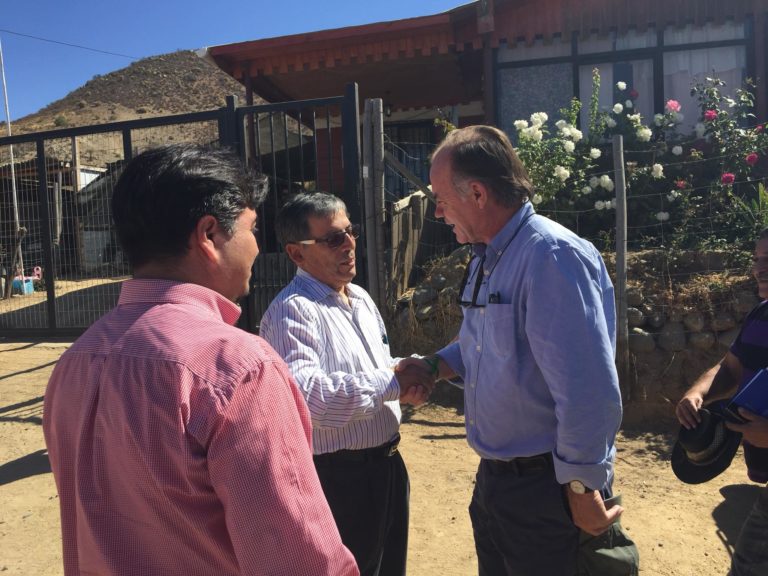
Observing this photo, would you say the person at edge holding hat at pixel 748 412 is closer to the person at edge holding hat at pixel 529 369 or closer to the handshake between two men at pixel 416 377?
the person at edge holding hat at pixel 529 369

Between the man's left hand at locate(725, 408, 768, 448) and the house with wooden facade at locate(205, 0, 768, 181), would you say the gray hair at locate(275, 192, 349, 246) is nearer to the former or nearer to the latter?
the man's left hand at locate(725, 408, 768, 448)

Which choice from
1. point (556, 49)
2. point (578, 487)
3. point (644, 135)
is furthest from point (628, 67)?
point (578, 487)

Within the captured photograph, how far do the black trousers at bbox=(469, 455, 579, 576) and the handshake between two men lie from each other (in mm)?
394

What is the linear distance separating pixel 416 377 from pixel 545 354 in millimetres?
639

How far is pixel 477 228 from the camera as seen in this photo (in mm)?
1930

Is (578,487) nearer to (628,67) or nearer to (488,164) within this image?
(488,164)

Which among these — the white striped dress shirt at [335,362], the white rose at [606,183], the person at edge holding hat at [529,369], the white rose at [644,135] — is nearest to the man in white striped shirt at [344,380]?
the white striped dress shirt at [335,362]

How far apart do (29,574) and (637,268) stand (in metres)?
5.31

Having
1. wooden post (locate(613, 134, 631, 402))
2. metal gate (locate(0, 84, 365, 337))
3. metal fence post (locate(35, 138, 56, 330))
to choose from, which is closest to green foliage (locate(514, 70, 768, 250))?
wooden post (locate(613, 134, 631, 402))

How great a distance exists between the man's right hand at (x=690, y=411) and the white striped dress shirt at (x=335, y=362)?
1.14 metres

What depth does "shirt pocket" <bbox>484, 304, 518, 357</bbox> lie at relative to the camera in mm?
1781

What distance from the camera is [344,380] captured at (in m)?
1.99

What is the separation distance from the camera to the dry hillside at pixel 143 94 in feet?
165

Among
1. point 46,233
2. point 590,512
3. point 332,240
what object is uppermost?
point 46,233
